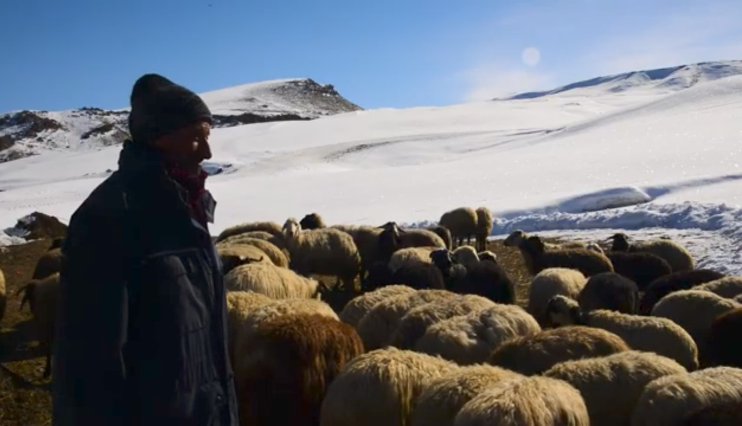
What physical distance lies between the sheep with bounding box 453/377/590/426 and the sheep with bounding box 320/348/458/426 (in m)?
0.84

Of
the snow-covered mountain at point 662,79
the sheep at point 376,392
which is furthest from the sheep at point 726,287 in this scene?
the snow-covered mountain at point 662,79

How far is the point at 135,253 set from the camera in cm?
268

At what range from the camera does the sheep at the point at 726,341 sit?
23.4 ft

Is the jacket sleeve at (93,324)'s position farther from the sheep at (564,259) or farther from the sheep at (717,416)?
the sheep at (564,259)

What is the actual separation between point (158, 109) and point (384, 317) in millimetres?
5548

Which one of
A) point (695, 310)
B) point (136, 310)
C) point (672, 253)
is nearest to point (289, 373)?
point (136, 310)

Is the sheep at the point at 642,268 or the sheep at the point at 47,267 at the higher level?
the sheep at the point at 47,267

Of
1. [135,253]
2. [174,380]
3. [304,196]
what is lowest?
[304,196]

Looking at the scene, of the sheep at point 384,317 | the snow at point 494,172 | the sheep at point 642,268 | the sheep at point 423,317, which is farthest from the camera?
the snow at point 494,172

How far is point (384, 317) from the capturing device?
26.9ft

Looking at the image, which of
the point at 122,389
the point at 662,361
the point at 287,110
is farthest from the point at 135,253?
the point at 287,110

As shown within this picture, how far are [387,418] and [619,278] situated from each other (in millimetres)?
5447

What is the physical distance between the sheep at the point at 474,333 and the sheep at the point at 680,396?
1.68m

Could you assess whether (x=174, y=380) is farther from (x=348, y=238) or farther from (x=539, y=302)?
(x=348, y=238)
